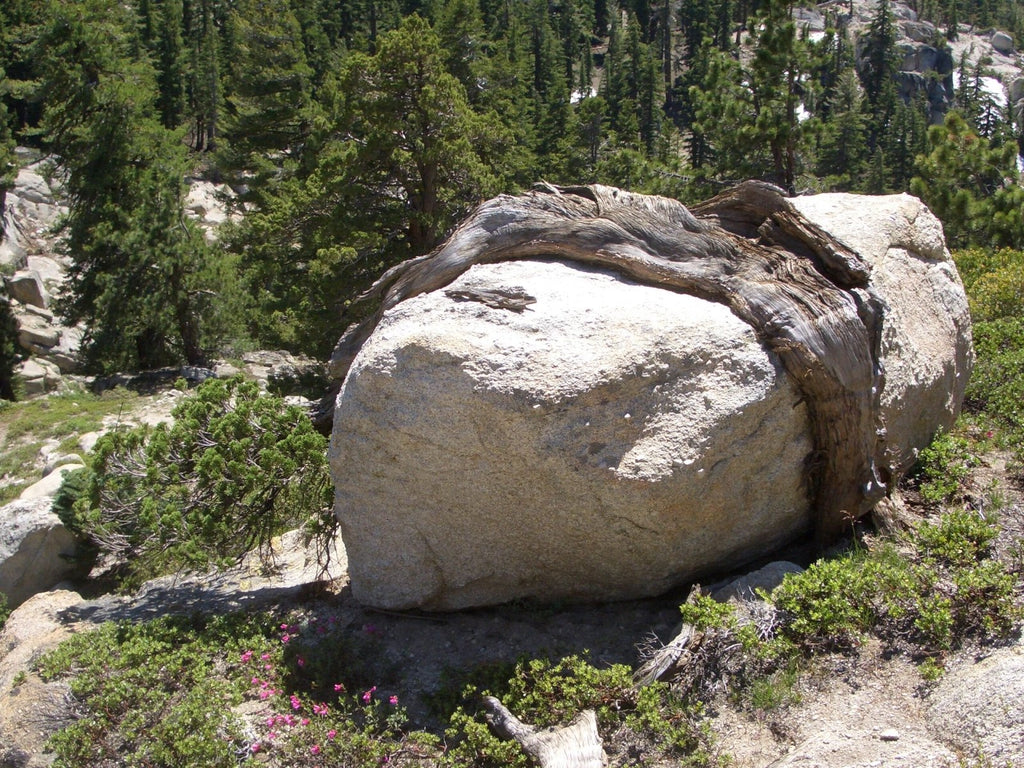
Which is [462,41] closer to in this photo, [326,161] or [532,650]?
[326,161]

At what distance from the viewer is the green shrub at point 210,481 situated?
21.2 feet

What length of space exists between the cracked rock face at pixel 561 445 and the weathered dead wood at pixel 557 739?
123 centimetres

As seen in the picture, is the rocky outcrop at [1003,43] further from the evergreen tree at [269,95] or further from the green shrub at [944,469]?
the green shrub at [944,469]

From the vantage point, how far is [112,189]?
73.2ft

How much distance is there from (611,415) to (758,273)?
1764 millimetres

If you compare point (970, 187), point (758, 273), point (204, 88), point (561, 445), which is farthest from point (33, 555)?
point (204, 88)

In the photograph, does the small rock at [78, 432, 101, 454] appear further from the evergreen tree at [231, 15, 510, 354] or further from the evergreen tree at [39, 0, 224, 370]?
the evergreen tree at [39, 0, 224, 370]

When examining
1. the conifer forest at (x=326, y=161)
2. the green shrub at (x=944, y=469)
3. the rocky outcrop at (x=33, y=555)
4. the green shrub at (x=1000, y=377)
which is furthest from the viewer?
the conifer forest at (x=326, y=161)

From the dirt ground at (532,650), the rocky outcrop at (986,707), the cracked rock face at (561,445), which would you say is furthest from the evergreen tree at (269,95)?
the rocky outcrop at (986,707)

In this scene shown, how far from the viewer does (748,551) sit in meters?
6.10

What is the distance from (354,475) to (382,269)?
882cm

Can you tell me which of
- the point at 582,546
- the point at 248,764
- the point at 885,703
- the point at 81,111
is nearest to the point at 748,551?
the point at 582,546

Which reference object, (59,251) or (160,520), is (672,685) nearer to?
(160,520)

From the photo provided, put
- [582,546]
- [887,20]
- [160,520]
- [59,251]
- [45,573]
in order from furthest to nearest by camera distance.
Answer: [887,20]
[59,251]
[45,573]
[160,520]
[582,546]
